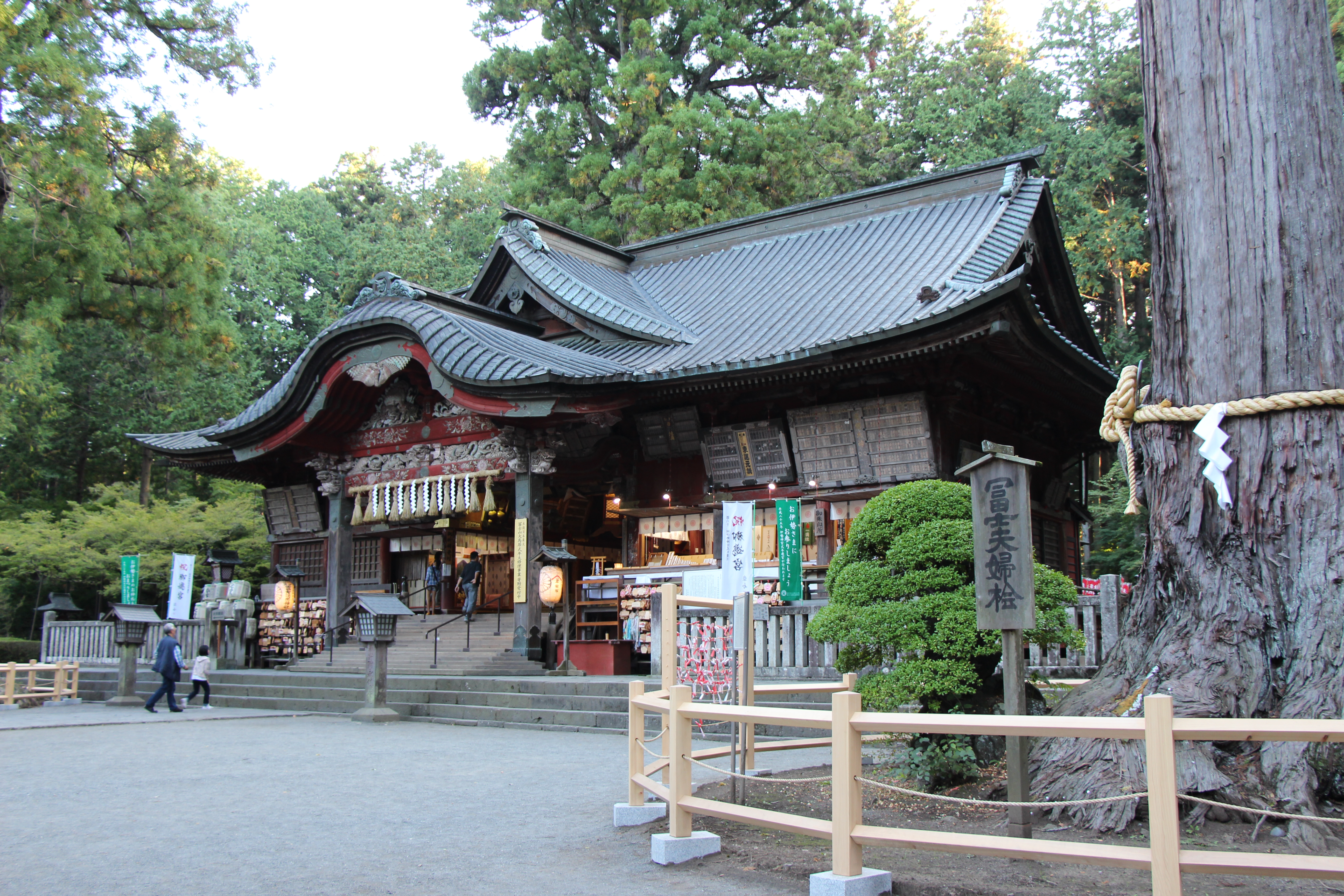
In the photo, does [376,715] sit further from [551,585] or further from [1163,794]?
[1163,794]

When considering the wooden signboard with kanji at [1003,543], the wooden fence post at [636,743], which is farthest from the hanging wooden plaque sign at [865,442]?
the wooden fence post at [636,743]

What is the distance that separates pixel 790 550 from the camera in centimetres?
1396

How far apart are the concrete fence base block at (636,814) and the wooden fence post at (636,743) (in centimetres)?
4

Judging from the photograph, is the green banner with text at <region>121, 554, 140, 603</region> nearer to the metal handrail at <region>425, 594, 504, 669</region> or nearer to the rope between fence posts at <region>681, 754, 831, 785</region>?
the metal handrail at <region>425, 594, 504, 669</region>

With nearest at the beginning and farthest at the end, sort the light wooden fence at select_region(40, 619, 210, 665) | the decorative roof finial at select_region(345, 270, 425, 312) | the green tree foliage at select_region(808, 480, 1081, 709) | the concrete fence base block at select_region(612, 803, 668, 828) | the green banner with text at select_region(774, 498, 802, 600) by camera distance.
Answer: the concrete fence base block at select_region(612, 803, 668, 828) < the green tree foliage at select_region(808, 480, 1081, 709) < the green banner with text at select_region(774, 498, 802, 600) < the decorative roof finial at select_region(345, 270, 425, 312) < the light wooden fence at select_region(40, 619, 210, 665)

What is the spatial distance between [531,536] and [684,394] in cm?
329

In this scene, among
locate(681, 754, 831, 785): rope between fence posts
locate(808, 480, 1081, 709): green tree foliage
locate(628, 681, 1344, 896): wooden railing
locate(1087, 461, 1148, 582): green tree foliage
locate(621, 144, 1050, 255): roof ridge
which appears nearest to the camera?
locate(628, 681, 1344, 896): wooden railing

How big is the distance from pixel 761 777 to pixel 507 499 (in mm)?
15419

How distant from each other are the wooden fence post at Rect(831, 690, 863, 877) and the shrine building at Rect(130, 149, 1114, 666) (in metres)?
9.52

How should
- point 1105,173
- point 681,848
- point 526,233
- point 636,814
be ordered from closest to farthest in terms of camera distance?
point 681,848
point 636,814
point 526,233
point 1105,173

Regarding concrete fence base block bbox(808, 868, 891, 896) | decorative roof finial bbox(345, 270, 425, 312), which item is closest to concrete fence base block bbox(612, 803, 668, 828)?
concrete fence base block bbox(808, 868, 891, 896)

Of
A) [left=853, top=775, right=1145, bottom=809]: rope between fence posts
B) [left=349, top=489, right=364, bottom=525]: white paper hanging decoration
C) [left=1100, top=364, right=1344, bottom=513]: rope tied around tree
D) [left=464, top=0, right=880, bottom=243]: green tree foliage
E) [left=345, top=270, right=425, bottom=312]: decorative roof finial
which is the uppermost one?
[left=464, top=0, right=880, bottom=243]: green tree foliage

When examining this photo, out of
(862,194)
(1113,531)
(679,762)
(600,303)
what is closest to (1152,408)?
(679,762)

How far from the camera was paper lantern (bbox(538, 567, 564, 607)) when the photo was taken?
1625 cm
